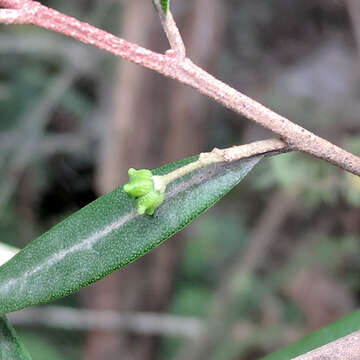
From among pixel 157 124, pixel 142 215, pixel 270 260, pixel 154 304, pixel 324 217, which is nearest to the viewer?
pixel 142 215

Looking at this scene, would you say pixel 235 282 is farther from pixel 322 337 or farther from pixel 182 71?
pixel 182 71

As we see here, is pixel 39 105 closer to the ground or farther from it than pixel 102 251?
farther from it

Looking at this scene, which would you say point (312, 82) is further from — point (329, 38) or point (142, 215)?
point (142, 215)

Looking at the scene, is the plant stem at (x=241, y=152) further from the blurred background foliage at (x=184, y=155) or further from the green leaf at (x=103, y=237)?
the blurred background foliage at (x=184, y=155)

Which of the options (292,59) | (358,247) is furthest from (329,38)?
(358,247)

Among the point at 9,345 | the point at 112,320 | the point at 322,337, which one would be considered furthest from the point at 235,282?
the point at 9,345

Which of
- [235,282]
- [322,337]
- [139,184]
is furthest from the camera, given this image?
[235,282]
